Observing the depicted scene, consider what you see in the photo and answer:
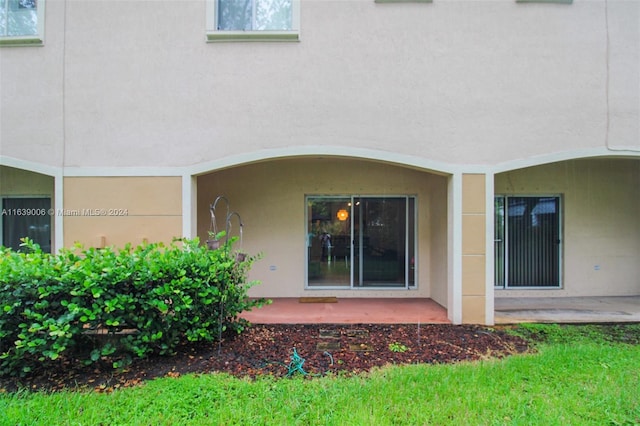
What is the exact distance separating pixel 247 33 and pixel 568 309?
767cm

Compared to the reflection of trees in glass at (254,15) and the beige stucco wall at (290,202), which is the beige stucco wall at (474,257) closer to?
the beige stucco wall at (290,202)

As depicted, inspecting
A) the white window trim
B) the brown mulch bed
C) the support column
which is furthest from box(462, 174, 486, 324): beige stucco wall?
the white window trim

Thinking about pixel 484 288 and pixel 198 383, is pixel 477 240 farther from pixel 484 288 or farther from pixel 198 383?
pixel 198 383

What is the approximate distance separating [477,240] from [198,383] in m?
4.57

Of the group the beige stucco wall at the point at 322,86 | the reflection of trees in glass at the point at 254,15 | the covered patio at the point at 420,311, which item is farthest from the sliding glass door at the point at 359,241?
the reflection of trees in glass at the point at 254,15

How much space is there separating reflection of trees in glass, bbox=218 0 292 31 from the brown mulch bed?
4993mm

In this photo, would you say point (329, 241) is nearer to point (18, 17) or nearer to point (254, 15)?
point (254, 15)

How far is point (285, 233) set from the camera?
7.27m

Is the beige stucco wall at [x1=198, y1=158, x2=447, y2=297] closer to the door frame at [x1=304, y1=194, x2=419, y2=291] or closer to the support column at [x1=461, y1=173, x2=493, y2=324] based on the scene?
the door frame at [x1=304, y1=194, x2=419, y2=291]

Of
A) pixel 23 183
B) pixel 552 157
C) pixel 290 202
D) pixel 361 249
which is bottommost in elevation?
pixel 361 249

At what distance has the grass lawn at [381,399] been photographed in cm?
285

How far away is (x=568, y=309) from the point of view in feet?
20.6

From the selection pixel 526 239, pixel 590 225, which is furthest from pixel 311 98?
pixel 590 225

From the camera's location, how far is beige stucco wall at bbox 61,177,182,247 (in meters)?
5.41
